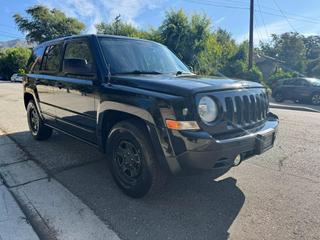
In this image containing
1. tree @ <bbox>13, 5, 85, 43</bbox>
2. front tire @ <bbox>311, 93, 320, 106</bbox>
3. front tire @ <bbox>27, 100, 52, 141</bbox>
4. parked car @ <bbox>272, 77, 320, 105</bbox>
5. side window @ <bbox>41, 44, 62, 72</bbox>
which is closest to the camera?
side window @ <bbox>41, 44, 62, 72</bbox>

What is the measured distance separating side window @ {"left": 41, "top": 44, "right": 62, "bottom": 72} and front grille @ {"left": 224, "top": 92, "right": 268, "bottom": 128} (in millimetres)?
2964

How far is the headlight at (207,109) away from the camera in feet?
A: 9.20

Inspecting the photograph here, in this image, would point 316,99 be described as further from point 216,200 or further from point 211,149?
point 211,149

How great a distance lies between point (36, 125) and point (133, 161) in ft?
11.2

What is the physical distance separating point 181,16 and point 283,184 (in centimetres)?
2441

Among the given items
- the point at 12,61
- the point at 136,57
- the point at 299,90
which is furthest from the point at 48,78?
the point at 12,61

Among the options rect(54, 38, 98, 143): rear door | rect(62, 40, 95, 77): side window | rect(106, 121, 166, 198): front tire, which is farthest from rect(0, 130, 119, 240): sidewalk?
rect(62, 40, 95, 77): side window

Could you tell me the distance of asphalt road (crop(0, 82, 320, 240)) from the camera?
277cm

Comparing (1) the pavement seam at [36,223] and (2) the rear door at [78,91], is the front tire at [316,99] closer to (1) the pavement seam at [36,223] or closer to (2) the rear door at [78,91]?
(2) the rear door at [78,91]

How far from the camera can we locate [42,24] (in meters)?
54.4

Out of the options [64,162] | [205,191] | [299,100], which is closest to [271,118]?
[205,191]

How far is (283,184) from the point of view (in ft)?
12.3

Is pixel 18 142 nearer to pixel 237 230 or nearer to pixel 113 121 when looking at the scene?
pixel 113 121

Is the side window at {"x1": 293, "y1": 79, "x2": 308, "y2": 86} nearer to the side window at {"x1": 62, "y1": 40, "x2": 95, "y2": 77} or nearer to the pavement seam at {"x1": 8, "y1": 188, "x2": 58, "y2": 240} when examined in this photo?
the side window at {"x1": 62, "y1": 40, "x2": 95, "y2": 77}
